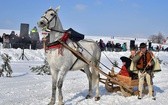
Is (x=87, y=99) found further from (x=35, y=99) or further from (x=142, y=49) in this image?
(x=142, y=49)

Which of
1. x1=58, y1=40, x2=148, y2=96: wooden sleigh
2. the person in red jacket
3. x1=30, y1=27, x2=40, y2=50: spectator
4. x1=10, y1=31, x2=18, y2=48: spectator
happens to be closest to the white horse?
x1=58, y1=40, x2=148, y2=96: wooden sleigh

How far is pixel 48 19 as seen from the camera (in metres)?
9.67

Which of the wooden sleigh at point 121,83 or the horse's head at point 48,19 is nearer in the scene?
the horse's head at point 48,19

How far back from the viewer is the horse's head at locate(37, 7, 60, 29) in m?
9.46

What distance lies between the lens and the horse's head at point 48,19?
9455mm

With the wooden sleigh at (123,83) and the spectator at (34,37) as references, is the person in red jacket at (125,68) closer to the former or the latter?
the wooden sleigh at (123,83)

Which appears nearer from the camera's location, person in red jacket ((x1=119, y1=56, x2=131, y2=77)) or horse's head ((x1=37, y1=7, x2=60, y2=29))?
horse's head ((x1=37, y1=7, x2=60, y2=29))

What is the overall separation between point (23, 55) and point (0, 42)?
209 inches

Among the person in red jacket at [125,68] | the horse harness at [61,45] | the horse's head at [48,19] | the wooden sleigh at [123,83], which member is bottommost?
the wooden sleigh at [123,83]

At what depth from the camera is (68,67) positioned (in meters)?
9.98

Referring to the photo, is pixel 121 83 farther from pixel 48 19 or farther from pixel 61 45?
pixel 48 19

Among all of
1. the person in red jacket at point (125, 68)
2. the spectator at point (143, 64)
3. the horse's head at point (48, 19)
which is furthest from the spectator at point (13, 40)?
the horse's head at point (48, 19)

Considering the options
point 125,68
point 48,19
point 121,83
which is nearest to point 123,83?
point 121,83

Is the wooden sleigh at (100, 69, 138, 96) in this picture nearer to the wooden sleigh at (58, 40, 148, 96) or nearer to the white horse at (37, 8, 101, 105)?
the wooden sleigh at (58, 40, 148, 96)
